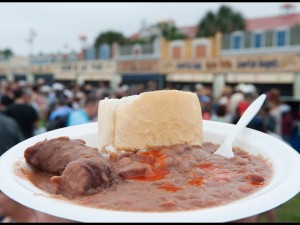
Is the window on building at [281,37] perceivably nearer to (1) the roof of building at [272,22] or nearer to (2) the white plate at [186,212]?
(2) the white plate at [186,212]

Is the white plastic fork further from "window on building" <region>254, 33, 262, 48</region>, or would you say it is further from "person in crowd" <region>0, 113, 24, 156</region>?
"window on building" <region>254, 33, 262, 48</region>

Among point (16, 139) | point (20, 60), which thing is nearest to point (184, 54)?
point (16, 139)

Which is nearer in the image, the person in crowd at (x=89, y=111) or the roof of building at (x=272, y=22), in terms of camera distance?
the person in crowd at (x=89, y=111)

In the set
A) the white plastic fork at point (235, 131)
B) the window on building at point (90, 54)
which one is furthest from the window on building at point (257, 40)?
the white plastic fork at point (235, 131)

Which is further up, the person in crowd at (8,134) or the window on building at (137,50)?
the window on building at (137,50)

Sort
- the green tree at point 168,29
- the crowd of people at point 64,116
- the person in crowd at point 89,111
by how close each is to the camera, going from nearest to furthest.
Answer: the crowd of people at point 64,116, the person in crowd at point 89,111, the green tree at point 168,29

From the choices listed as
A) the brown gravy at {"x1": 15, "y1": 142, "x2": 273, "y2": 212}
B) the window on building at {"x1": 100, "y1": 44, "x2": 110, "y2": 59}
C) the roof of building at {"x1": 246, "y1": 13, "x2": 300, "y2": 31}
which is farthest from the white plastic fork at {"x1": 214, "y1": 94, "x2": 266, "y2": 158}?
the roof of building at {"x1": 246, "y1": 13, "x2": 300, "y2": 31}

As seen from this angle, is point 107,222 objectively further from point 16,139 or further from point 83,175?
point 16,139

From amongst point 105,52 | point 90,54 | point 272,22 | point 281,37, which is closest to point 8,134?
point 281,37
